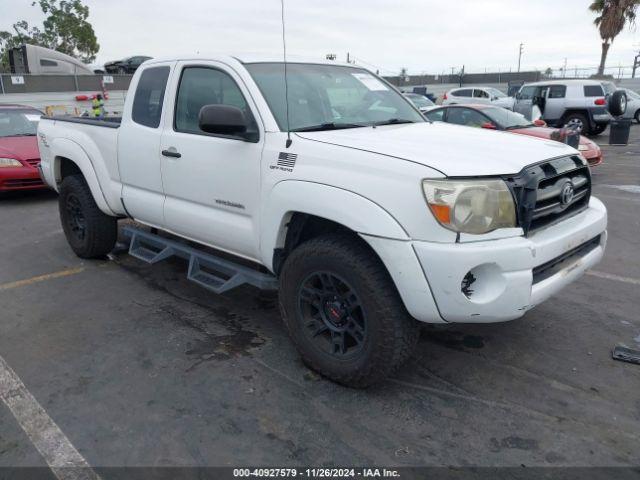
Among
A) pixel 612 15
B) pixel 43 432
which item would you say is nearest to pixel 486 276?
pixel 43 432

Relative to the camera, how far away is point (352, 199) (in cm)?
282

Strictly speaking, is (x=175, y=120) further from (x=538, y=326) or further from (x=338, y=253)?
(x=538, y=326)

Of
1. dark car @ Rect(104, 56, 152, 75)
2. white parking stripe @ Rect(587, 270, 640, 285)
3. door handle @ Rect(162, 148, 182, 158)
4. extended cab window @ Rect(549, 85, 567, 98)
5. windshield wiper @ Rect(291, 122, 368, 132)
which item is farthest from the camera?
dark car @ Rect(104, 56, 152, 75)

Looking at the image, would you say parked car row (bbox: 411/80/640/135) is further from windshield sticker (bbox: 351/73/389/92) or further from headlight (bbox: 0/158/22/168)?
windshield sticker (bbox: 351/73/389/92)

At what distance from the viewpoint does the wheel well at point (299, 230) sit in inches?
127

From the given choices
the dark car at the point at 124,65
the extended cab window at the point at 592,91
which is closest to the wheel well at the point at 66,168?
the extended cab window at the point at 592,91

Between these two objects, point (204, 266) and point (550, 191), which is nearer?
point (550, 191)

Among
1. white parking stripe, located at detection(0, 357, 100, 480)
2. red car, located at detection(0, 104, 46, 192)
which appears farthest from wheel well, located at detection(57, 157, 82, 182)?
red car, located at detection(0, 104, 46, 192)

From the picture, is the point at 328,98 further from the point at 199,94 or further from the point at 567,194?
the point at 567,194

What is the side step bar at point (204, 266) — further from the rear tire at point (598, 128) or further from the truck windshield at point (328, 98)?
the rear tire at point (598, 128)

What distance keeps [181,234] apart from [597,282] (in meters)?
3.71

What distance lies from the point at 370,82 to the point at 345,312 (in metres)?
2.11

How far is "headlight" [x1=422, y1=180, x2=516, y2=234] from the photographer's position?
8.60 feet

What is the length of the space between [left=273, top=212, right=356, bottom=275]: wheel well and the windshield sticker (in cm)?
145
